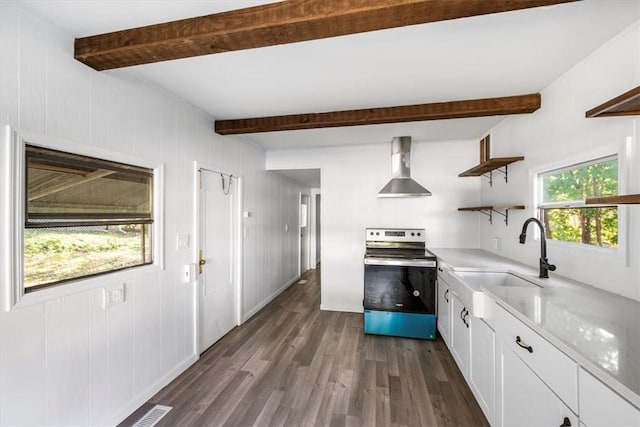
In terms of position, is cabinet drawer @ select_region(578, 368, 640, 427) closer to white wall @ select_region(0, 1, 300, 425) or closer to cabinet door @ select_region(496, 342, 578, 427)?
cabinet door @ select_region(496, 342, 578, 427)

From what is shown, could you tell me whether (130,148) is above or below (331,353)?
above

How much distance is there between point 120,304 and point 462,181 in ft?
13.0

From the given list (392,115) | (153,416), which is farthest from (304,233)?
(153,416)

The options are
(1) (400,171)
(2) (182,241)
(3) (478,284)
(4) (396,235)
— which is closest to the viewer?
(3) (478,284)

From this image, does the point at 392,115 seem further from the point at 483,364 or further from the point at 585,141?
the point at 483,364

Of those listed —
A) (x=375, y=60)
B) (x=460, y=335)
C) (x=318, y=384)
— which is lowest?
(x=318, y=384)

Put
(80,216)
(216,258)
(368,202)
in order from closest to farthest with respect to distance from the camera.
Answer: (80,216) < (216,258) < (368,202)

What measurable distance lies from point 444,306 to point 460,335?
535mm

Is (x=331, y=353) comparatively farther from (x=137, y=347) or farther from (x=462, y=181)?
(x=462, y=181)

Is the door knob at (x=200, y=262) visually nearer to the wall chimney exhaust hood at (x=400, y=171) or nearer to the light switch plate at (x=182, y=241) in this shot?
the light switch plate at (x=182, y=241)

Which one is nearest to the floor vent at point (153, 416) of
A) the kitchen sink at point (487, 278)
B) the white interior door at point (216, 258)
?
the white interior door at point (216, 258)

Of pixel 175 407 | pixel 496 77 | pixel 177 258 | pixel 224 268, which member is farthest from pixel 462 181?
pixel 175 407

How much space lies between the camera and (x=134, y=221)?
1954 mm

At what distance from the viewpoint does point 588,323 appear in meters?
1.11
